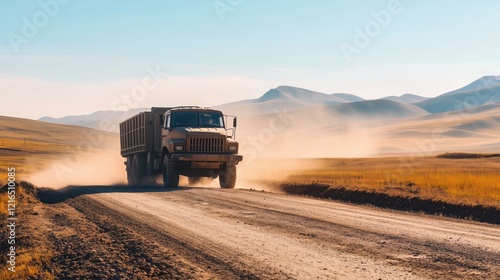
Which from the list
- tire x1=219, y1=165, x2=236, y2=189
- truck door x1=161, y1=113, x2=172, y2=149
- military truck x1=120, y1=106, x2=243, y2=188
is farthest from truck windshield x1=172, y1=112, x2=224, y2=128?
tire x1=219, y1=165, x2=236, y2=189

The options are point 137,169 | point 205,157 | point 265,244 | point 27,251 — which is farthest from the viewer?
point 137,169

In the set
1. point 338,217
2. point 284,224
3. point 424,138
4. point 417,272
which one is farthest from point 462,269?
point 424,138

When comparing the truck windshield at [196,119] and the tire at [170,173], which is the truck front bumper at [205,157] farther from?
the truck windshield at [196,119]

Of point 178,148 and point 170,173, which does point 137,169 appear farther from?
point 178,148

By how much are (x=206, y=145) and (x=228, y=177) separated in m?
1.78

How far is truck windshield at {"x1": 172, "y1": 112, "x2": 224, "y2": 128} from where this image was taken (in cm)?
2484

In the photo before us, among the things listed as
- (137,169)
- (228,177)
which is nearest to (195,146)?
(228,177)

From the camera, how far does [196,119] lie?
82.1ft

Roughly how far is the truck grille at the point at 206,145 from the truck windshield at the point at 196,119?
975 millimetres

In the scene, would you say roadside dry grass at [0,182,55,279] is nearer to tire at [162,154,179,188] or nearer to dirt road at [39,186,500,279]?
dirt road at [39,186,500,279]

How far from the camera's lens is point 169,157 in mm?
24688

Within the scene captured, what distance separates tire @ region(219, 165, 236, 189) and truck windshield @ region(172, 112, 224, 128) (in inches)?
72.0
